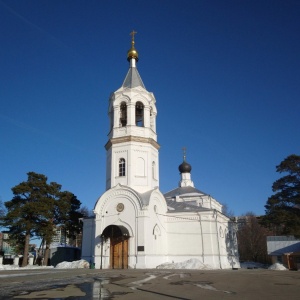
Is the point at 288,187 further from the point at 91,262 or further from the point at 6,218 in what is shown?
the point at 6,218

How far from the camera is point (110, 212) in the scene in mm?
22703

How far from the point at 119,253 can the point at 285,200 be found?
11.7 m

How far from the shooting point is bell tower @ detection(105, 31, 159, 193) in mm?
23969

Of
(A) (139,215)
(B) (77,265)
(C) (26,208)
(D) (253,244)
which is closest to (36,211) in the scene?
(C) (26,208)

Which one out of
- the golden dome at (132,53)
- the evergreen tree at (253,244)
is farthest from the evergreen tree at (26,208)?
the evergreen tree at (253,244)

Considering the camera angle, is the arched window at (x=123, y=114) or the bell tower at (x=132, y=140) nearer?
the bell tower at (x=132, y=140)

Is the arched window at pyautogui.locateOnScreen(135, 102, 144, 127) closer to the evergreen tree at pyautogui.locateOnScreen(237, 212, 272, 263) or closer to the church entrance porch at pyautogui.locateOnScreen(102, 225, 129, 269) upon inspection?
the church entrance porch at pyautogui.locateOnScreen(102, 225, 129, 269)

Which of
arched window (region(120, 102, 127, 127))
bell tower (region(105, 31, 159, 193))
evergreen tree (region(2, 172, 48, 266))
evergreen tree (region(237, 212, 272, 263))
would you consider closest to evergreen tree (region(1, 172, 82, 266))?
evergreen tree (region(2, 172, 48, 266))

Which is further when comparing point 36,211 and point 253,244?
point 253,244

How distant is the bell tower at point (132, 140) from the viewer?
23969 millimetres

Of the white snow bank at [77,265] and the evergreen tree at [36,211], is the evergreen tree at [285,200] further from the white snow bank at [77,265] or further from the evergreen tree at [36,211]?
the evergreen tree at [36,211]

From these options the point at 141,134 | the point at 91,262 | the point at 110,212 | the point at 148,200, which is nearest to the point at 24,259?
the point at 91,262

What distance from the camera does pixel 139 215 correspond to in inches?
858

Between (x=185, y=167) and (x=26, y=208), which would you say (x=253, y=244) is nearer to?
(x=185, y=167)
